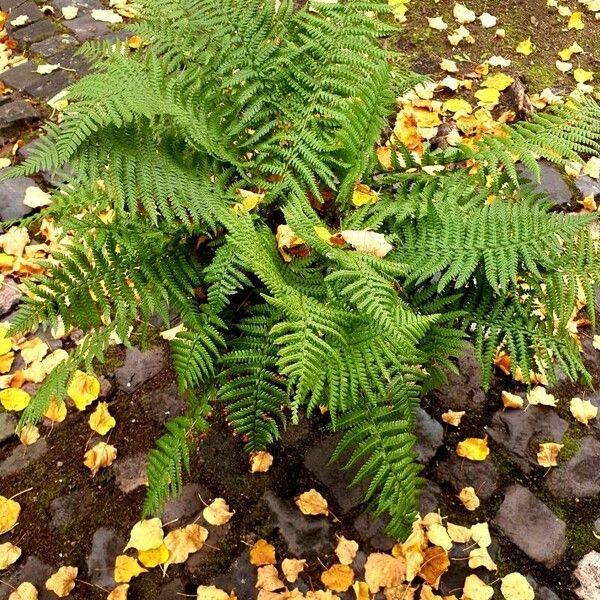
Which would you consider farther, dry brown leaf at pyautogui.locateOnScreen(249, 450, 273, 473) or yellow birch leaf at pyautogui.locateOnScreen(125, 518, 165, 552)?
dry brown leaf at pyautogui.locateOnScreen(249, 450, 273, 473)

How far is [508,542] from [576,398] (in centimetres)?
69

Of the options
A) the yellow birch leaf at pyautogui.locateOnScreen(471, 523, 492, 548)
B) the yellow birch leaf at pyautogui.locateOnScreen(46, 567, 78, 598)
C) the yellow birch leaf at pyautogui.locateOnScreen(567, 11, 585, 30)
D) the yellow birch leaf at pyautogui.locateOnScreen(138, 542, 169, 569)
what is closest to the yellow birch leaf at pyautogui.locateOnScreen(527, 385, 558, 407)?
the yellow birch leaf at pyautogui.locateOnScreen(471, 523, 492, 548)

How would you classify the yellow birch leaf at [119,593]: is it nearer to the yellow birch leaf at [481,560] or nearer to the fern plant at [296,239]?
the fern plant at [296,239]

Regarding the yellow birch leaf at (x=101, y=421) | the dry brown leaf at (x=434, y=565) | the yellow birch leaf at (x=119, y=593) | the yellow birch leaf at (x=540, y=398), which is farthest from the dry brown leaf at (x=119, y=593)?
the yellow birch leaf at (x=540, y=398)

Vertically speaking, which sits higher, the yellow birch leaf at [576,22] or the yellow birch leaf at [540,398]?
the yellow birch leaf at [576,22]

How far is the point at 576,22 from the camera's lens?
4008mm

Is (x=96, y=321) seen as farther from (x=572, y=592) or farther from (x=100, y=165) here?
(x=572, y=592)

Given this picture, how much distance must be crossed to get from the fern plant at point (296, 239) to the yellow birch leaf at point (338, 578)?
30 cm

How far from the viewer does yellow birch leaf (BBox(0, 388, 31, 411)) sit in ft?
7.67

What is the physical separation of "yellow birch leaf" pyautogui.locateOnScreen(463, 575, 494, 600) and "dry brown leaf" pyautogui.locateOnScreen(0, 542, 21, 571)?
4.89ft

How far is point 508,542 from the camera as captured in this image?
2.14m

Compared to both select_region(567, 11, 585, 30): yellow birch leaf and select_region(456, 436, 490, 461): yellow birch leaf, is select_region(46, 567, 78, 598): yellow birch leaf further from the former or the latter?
select_region(567, 11, 585, 30): yellow birch leaf

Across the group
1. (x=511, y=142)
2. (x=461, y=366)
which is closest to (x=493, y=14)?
A: (x=511, y=142)

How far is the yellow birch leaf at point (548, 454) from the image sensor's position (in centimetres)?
231
